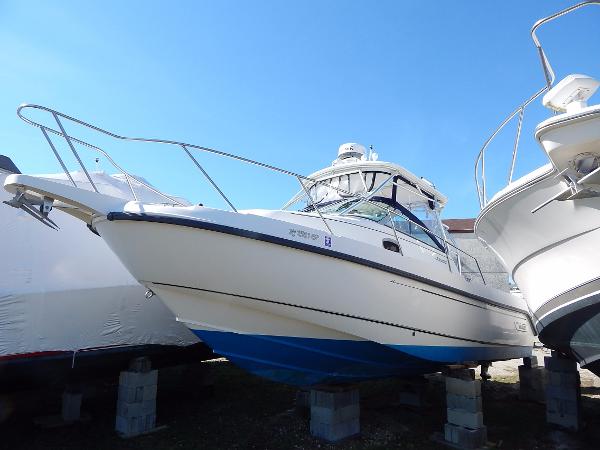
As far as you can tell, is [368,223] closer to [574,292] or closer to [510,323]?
[574,292]

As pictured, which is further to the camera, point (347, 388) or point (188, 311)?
point (347, 388)

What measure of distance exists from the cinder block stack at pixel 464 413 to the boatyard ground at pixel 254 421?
0.90 ft

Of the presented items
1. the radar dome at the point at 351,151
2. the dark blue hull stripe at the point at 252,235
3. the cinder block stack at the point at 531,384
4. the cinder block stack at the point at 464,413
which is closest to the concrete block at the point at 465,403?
the cinder block stack at the point at 464,413

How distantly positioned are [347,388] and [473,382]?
175 cm

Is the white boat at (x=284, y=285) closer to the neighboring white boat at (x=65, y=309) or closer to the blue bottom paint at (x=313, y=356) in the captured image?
the blue bottom paint at (x=313, y=356)

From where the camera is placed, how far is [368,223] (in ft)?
18.9

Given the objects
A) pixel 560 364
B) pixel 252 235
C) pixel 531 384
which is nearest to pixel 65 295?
pixel 252 235

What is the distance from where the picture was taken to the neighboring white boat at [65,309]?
4988 mm

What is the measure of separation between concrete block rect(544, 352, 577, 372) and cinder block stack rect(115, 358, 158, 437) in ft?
19.4

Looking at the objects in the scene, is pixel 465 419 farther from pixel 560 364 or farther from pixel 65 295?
pixel 65 295

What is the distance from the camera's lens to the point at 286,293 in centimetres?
418

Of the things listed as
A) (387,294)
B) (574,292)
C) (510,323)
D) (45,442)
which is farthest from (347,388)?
(45,442)

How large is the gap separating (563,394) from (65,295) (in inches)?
286

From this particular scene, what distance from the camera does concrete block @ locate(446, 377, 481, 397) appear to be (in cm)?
535
